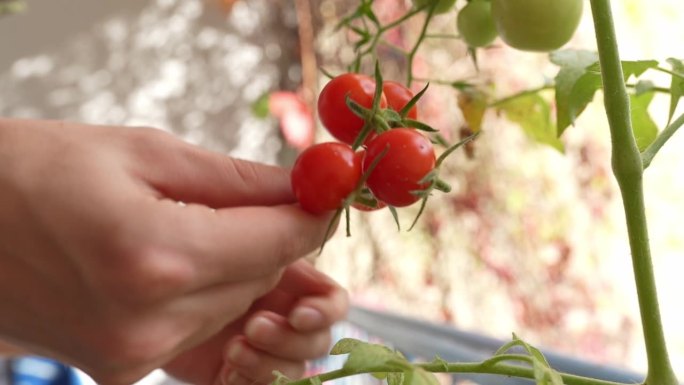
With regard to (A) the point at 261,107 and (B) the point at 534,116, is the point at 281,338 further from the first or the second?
(A) the point at 261,107

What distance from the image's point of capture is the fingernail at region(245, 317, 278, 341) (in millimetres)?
466

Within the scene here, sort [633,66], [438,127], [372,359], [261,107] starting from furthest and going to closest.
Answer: [261,107], [438,127], [633,66], [372,359]

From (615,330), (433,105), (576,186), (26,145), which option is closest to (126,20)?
(433,105)

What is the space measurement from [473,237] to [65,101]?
1367 mm

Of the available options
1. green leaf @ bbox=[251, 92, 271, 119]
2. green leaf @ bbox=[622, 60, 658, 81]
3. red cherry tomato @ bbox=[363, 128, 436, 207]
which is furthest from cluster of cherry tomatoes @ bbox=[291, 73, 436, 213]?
green leaf @ bbox=[251, 92, 271, 119]

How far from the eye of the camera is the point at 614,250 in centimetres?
170

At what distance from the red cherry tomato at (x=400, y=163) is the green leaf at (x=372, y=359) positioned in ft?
0.24

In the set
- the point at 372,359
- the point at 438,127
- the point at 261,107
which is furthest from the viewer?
the point at 261,107

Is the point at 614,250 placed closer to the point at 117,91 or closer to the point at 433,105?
the point at 433,105

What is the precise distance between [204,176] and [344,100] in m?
0.08

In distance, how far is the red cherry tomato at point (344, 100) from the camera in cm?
34

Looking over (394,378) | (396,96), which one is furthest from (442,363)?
(396,96)

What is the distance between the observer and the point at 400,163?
30 centimetres

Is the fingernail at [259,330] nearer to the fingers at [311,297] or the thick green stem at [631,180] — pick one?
the fingers at [311,297]
